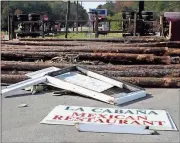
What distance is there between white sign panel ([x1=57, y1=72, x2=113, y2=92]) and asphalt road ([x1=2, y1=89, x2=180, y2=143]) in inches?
14.8

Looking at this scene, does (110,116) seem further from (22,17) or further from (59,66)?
(22,17)

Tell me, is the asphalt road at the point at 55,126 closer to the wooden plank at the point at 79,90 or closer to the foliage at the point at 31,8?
the wooden plank at the point at 79,90

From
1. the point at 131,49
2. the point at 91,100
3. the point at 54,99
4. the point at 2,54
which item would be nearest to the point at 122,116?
the point at 91,100

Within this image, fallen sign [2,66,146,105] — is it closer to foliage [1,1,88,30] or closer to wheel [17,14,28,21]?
wheel [17,14,28,21]

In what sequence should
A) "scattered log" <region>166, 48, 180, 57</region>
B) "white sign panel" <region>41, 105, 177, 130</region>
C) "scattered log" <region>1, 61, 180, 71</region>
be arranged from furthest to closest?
"scattered log" <region>166, 48, 180, 57</region>
"scattered log" <region>1, 61, 180, 71</region>
"white sign panel" <region>41, 105, 177, 130</region>

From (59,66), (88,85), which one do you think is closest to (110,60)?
(59,66)

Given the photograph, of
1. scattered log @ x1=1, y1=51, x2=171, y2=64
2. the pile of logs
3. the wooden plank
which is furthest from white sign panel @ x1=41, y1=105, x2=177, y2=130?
scattered log @ x1=1, y1=51, x2=171, y2=64

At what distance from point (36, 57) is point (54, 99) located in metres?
3.14

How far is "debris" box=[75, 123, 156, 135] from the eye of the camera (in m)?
4.87

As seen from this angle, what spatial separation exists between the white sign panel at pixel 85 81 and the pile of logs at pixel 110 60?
73 centimetres

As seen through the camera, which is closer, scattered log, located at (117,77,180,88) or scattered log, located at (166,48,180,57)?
scattered log, located at (117,77,180,88)

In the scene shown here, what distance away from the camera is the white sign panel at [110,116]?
5.28 meters

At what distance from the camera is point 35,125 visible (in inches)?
204

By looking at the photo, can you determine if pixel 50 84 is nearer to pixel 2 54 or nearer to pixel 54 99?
pixel 54 99
